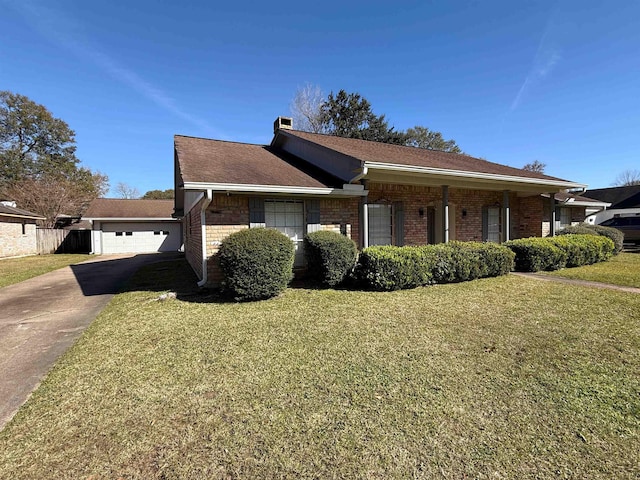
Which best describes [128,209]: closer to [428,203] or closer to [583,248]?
[428,203]

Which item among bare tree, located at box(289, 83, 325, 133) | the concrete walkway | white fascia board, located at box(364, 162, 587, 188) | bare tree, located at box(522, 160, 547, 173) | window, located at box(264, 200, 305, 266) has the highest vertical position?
bare tree, located at box(289, 83, 325, 133)

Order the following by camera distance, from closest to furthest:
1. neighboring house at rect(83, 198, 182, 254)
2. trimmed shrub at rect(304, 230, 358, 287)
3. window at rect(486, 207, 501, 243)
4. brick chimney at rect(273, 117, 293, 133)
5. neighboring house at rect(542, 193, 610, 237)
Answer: trimmed shrub at rect(304, 230, 358, 287), window at rect(486, 207, 501, 243), brick chimney at rect(273, 117, 293, 133), neighboring house at rect(542, 193, 610, 237), neighboring house at rect(83, 198, 182, 254)

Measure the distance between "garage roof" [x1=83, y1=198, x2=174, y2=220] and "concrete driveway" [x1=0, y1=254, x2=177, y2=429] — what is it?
35.3 ft

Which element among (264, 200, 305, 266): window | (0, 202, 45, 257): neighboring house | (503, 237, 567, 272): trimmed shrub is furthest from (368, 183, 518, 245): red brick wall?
(0, 202, 45, 257): neighboring house

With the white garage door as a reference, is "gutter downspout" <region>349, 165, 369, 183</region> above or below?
above

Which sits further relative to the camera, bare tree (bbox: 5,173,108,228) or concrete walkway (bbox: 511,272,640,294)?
bare tree (bbox: 5,173,108,228)

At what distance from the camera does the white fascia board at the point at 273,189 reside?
6.82 m

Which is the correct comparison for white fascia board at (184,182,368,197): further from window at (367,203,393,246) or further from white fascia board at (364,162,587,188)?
window at (367,203,393,246)

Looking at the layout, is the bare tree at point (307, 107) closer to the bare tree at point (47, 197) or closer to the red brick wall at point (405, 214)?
the red brick wall at point (405, 214)

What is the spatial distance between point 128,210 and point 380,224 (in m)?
19.6

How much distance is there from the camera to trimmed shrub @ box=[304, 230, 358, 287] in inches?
296

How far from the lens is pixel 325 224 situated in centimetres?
902

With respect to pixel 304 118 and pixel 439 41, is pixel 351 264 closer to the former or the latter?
pixel 439 41

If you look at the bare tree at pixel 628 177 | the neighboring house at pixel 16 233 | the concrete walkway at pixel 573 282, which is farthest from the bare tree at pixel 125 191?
the bare tree at pixel 628 177
